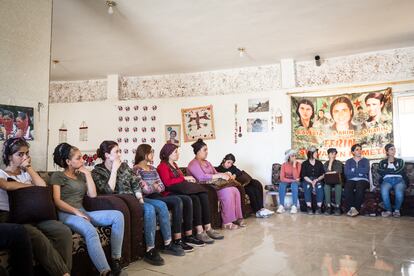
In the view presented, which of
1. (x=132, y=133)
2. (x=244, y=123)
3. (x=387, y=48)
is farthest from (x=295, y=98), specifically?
(x=132, y=133)

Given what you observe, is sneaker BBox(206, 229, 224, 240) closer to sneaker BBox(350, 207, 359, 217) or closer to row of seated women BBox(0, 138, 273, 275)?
row of seated women BBox(0, 138, 273, 275)

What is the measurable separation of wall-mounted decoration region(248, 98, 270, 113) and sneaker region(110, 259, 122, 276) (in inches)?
196

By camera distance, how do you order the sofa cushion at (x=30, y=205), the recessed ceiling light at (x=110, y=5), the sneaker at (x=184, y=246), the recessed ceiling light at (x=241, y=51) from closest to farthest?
1. the sofa cushion at (x=30, y=205)
2. the sneaker at (x=184, y=246)
3. the recessed ceiling light at (x=110, y=5)
4. the recessed ceiling light at (x=241, y=51)

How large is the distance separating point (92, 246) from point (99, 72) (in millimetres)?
5874

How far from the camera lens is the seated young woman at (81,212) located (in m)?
2.43

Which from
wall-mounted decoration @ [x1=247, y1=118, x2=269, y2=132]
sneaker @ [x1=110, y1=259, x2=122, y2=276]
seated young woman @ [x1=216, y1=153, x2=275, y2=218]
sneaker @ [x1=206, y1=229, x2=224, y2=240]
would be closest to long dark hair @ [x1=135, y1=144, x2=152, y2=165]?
sneaker @ [x1=206, y1=229, x2=224, y2=240]

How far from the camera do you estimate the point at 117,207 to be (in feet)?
9.31

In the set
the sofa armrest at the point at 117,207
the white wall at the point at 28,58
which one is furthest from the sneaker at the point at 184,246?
the white wall at the point at 28,58

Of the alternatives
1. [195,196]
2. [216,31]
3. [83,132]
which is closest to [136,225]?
[195,196]

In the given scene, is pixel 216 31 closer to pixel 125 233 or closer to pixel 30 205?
pixel 125 233

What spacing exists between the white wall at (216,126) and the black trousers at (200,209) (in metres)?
3.27

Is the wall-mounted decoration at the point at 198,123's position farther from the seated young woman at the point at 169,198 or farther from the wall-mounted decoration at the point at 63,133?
the seated young woman at the point at 169,198

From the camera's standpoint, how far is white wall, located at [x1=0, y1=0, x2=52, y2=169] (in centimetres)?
318

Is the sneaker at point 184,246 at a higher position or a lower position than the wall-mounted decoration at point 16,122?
lower
